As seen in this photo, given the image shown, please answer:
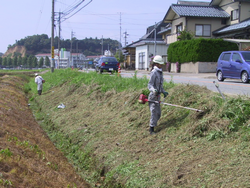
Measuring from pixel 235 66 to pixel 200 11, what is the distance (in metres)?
19.7

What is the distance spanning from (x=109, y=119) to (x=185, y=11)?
88.0 ft

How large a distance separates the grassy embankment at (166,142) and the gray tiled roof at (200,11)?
2430 cm

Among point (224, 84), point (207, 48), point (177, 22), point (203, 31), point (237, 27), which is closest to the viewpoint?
point (224, 84)

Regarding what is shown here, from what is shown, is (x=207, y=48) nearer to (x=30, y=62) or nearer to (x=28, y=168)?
(x=28, y=168)

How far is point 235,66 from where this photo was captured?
49.2 feet

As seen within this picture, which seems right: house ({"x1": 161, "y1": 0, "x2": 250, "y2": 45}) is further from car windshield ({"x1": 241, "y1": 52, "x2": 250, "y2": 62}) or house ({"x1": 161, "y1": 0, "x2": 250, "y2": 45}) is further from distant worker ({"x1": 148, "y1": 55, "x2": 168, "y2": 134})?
distant worker ({"x1": 148, "y1": 55, "x2": 168, "y2": 134})

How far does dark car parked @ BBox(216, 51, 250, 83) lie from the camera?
47.0 ft

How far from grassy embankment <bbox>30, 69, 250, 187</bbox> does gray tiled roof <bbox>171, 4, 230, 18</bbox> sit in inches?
957

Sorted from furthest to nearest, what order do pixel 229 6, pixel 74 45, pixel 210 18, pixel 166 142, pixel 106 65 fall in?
1. pixel 74 45
2. pixel 210 18
3. pixel 229 6
4. pixel 106 65
5. pixel 166 142

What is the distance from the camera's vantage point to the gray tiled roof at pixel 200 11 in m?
32.1

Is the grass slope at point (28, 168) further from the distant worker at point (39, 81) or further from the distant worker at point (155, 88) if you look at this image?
the distant worker at point (39, 81)

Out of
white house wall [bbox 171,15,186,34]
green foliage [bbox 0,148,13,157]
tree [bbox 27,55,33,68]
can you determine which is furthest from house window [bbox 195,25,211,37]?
tree [bbox 27,55,33,68]

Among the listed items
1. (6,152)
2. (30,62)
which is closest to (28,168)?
(6,152)

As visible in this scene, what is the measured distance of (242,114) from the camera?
538cm
